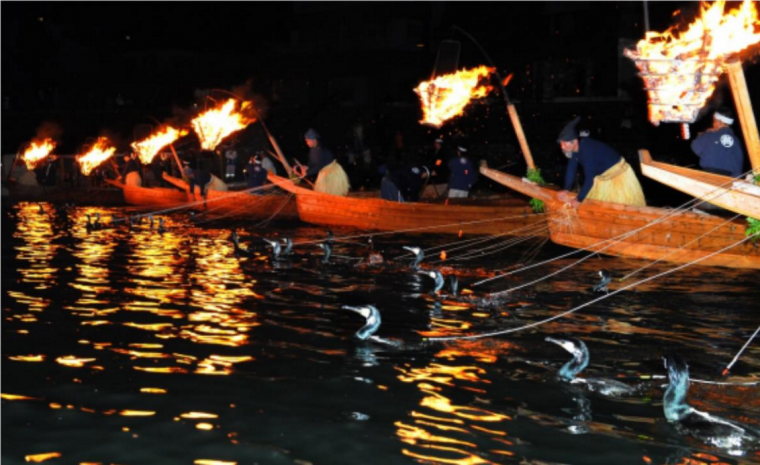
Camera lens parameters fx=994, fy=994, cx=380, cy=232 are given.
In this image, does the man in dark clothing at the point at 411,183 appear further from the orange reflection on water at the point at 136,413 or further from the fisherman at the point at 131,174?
the orange reflection on water at the point at 136,413

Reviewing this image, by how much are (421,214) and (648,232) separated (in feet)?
22.4

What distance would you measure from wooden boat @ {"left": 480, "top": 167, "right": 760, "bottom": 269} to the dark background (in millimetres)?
9610

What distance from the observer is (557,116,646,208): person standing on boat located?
54.2 ft

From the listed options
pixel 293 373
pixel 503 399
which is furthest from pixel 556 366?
pixel 293 373

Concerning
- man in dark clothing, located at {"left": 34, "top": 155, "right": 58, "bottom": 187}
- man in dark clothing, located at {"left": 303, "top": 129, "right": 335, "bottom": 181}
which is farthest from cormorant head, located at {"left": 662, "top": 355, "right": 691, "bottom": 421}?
man in dark clothing, located at {"left": 34, "top": 155, "right": 58, "bottom": 187}

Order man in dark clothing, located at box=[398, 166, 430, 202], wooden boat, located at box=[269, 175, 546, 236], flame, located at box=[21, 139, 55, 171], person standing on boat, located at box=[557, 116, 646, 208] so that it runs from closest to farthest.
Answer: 1. person standing on boat, located at box=[557, 116, 646, 208]
2. wooden boat, located at box=[269, 175, 546, 236]
3. man in dark clothing, located at box=[398, 166, 430, 202]
4. flame, located at box=[21, 139, 55, 171]

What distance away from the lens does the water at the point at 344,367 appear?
278 inches

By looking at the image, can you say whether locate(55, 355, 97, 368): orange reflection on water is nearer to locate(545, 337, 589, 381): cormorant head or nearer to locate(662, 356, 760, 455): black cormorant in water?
locate(545, 337, 589, 381): cormorant head

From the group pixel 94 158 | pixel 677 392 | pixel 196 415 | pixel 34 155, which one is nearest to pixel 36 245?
pixel 196 415

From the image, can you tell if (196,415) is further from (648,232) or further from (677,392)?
(648,232)

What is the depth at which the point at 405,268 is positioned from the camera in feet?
53.5

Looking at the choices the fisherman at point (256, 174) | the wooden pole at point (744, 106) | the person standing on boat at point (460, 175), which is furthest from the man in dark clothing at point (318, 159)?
the wooden pole at point (744, 106)

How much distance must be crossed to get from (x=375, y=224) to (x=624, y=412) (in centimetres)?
1544

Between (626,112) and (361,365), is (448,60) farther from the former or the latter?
(361,365)
